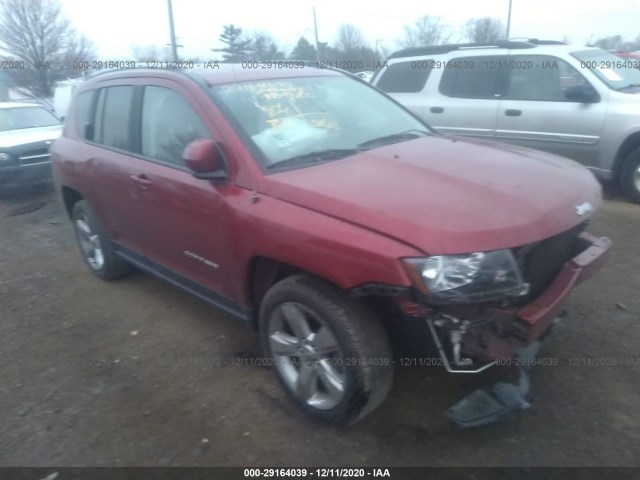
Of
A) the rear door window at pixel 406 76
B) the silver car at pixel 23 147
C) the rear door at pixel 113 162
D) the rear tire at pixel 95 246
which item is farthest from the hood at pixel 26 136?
the rear door window at pixel 406 76

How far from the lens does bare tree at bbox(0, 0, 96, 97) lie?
21.0 meters

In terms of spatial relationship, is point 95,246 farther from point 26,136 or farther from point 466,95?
point 26,136

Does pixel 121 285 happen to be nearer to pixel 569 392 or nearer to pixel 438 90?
pixel 569 392

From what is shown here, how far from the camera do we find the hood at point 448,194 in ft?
7.61

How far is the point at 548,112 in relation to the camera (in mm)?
6539

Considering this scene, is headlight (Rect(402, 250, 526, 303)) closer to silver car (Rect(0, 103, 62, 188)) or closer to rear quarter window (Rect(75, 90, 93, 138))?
rear quarter window (Rect(75, 90, 93, 138))

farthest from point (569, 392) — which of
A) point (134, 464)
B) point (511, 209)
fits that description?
point (134, 464)

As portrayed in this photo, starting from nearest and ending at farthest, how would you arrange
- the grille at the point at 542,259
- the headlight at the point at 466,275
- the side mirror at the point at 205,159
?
the headlight at the point at 466,275 < the grille at the point at 542,259 < the side mirror at the point at 205,159

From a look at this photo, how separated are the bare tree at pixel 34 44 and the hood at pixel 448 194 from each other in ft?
68.5

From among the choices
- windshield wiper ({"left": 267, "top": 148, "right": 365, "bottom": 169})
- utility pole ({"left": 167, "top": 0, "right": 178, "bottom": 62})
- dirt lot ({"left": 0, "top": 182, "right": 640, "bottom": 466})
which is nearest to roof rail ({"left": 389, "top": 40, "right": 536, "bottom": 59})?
dirt lot ({"left": 0, "top": 182, "right": 640, "bottom": 466})

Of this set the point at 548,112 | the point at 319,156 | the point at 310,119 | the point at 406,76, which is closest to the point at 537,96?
the point at 548,112

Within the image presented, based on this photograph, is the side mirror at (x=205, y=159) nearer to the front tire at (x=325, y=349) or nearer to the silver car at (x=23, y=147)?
the front tire at (x=325, y=349)

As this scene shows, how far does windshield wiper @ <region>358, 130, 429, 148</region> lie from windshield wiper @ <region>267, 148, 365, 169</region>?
14 centimetres

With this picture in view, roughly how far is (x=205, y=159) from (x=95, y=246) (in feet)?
8.04
